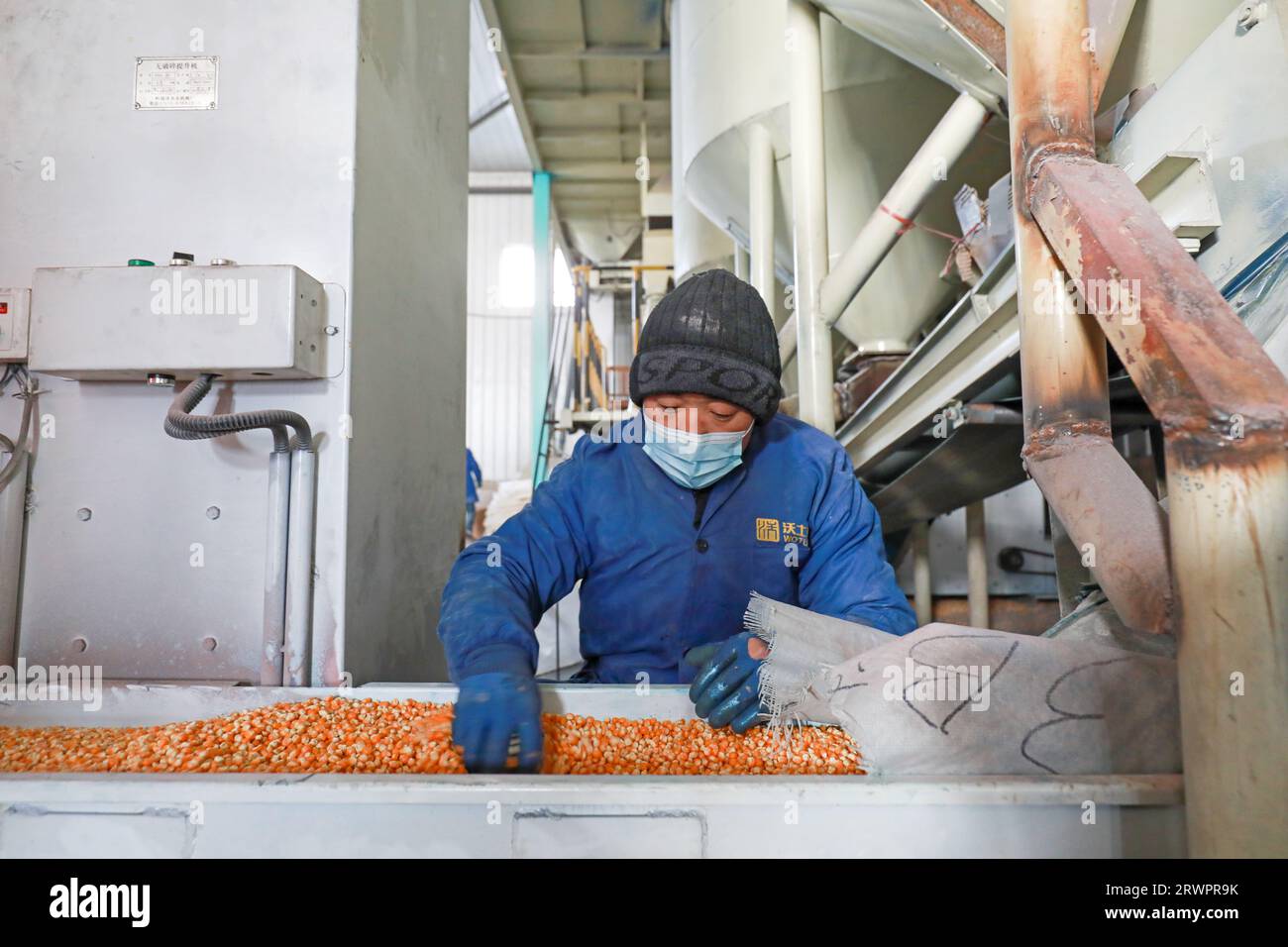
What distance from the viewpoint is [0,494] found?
1.46 m

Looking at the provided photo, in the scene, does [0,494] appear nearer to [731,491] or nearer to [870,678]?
[731,491]

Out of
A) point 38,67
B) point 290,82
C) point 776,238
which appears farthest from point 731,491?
point 776,238

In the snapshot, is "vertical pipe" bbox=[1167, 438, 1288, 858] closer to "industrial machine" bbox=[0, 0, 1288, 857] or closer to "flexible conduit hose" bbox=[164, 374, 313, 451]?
"industrial machine" bbox=[0, 0, 1288, 857]

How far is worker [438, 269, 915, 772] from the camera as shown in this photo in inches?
55.9

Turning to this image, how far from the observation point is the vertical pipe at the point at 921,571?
11.0 ft

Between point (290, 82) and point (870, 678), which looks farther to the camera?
point (290, 82)

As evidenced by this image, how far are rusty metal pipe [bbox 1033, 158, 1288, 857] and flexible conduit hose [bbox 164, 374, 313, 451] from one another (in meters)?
1.31

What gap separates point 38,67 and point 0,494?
33.6 inches

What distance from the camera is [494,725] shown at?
0.95 meters

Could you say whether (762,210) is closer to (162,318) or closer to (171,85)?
(171,85)

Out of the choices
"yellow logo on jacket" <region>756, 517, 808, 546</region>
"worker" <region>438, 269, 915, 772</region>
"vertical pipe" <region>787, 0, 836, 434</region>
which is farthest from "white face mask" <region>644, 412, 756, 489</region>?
"vertical pipe" <region>787, 0, 836, 434</region>

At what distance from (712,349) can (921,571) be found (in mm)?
2363

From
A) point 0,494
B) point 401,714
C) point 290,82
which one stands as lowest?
point 401,714
